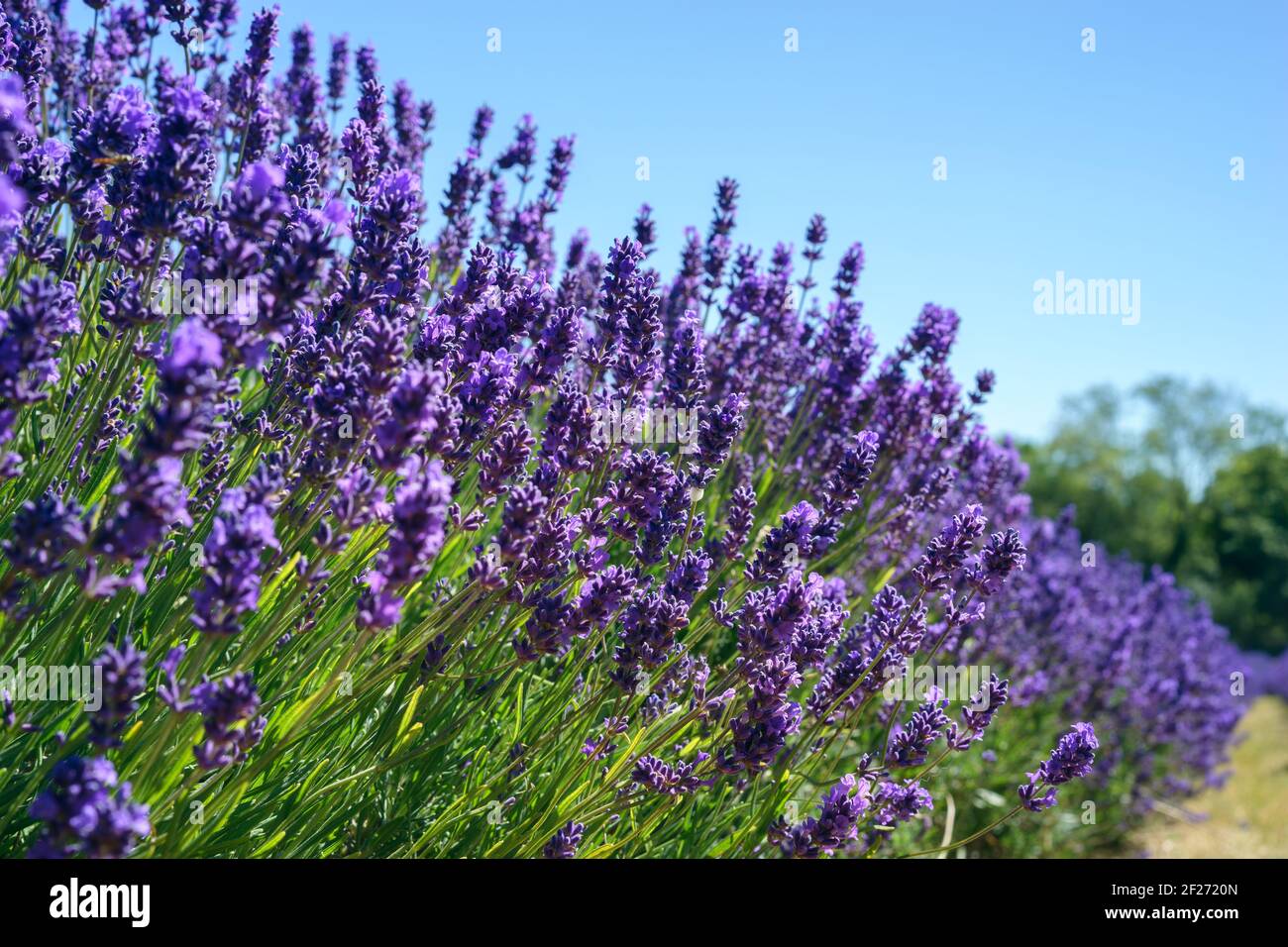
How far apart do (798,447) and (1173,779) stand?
5994 millimetres

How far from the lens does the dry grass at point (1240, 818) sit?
25.7 feet

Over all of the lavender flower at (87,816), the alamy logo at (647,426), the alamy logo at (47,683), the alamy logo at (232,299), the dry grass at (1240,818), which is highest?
the alamy logo at (232,299)

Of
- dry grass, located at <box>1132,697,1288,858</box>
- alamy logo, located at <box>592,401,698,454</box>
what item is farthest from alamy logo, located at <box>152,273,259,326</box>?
dry grass, located at <box>1132,697,1288,858</box>

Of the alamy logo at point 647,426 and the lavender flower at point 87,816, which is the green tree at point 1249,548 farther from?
the lavender flower at point 87,816

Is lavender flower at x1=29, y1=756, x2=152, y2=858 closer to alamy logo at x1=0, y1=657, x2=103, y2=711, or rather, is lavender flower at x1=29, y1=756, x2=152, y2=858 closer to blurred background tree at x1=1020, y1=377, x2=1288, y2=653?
alamy logo at x1=0, y1=657, x2=103, y2=711

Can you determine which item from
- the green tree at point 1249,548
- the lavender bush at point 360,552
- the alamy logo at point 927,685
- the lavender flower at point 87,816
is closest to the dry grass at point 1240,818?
the alamy logo at point 927,685

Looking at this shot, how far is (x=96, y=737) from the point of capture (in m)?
1.60

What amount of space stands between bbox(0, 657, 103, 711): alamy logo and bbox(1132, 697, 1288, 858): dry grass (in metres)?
7.60

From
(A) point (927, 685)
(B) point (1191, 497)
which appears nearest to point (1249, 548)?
(B) point (1191, 497)

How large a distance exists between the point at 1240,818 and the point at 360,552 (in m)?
10.2

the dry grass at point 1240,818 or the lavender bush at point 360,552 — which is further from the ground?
the lavender bush at point 360,552
